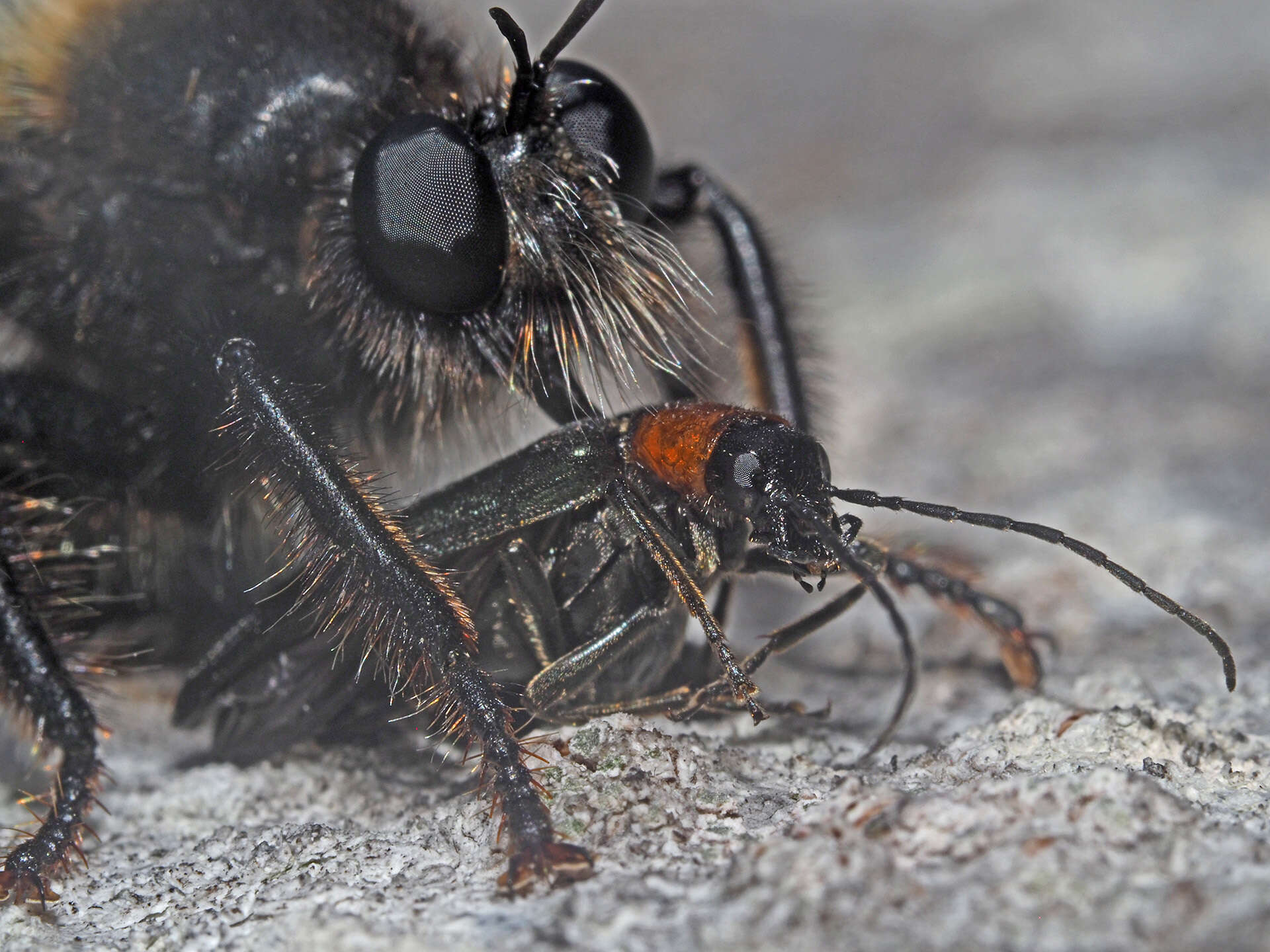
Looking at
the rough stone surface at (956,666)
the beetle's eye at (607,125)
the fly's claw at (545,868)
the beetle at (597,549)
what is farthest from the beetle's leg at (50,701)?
the beetle's eye at (607,125)

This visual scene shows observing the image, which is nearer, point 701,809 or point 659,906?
point 659,906

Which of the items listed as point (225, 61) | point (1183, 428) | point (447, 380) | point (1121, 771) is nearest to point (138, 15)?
point (225, 61)

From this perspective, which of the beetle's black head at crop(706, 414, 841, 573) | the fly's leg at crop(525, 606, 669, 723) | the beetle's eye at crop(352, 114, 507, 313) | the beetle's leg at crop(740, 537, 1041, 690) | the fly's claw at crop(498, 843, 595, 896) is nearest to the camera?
the fly's claw at crop(498, 843, 595, 896)

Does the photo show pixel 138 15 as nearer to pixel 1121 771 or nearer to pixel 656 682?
pixel 656 682

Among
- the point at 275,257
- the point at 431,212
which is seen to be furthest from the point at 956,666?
the point at 275,257

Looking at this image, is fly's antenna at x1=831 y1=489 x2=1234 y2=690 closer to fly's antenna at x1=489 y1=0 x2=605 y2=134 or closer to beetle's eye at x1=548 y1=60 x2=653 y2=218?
beetle's eye at x1=548 y1=60 x2=653 y2=218

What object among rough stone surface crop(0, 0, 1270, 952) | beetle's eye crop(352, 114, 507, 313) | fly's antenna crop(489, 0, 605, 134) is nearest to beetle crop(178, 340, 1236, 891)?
rough stone surface crop(0, 0, 1270, 952)

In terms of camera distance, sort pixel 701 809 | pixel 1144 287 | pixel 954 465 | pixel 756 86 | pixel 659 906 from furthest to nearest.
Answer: pixel 756 86 < pixel 1144 287 < pixel 954 465 < pixel 701 809 < pixel 659 906

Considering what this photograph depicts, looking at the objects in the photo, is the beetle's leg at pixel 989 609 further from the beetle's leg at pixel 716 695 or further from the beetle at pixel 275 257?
the beetle at pixel 275 257
